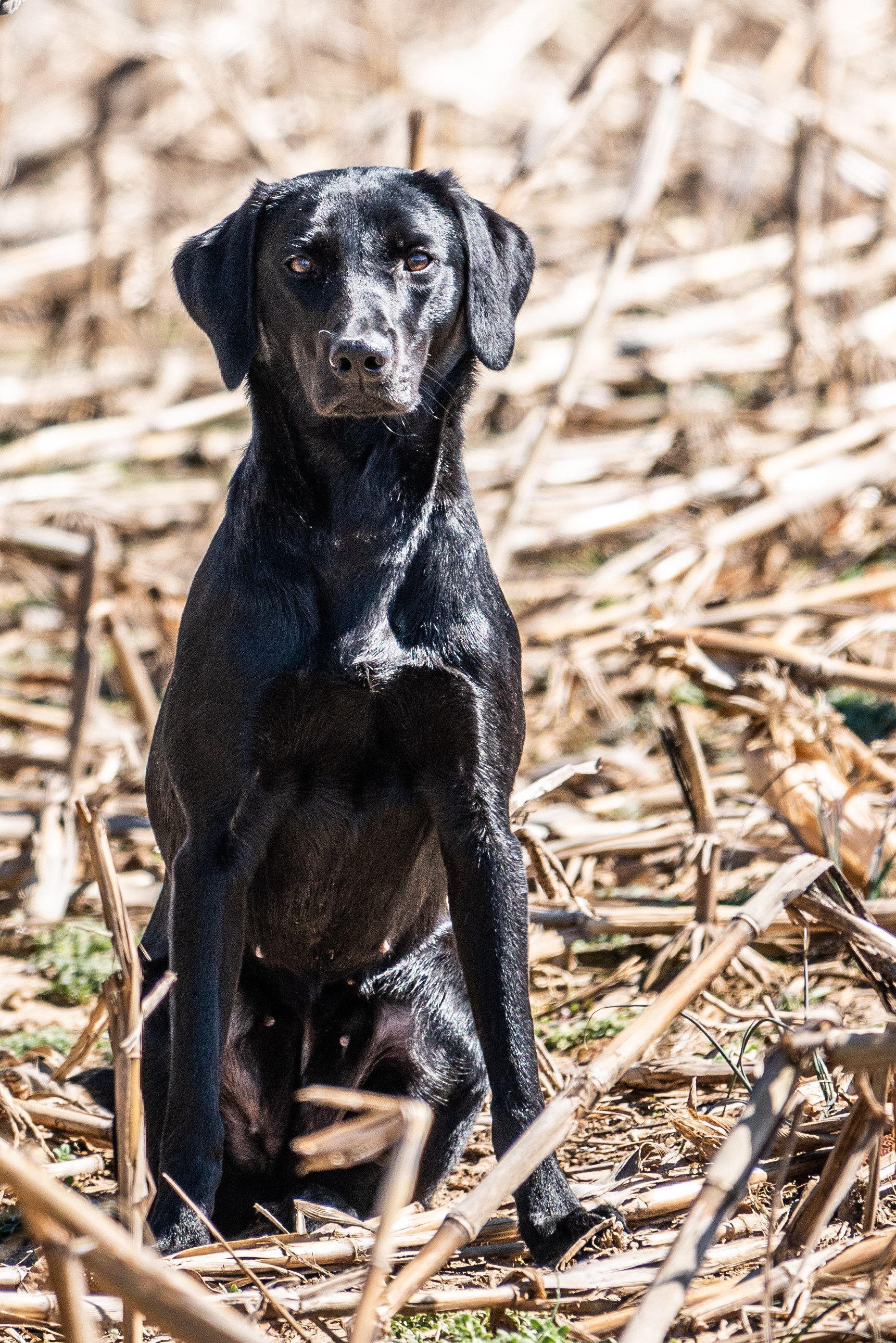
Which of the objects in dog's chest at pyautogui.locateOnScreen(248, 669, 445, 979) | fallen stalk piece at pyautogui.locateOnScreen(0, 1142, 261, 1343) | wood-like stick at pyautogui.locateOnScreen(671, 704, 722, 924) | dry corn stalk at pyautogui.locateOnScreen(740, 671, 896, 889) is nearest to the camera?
fallen stalk piece at pyautogui.locateOnScreen(0, 1142, 261, 1343)

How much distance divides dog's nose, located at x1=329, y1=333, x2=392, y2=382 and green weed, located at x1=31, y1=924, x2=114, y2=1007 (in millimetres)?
1911

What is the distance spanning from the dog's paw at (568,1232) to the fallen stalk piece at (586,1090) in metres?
0.47

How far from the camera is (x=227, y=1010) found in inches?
117

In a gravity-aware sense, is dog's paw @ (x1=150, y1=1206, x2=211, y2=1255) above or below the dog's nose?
below

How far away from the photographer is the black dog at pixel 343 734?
289 centimetres

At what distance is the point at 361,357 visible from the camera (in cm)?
282

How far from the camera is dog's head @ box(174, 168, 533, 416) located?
2951 mm

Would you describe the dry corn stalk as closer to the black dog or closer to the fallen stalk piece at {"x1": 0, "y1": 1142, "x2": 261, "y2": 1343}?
the black dog

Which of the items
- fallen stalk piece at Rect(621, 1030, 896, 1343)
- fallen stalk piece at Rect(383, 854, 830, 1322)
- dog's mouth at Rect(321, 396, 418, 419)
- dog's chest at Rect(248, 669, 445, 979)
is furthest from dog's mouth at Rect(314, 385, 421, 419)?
fallen stalk piece at Rect(621, 1030, 896, 1343)

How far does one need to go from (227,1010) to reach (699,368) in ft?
20.1

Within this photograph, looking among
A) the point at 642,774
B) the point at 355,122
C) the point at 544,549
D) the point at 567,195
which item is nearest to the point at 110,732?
the point at 642,774

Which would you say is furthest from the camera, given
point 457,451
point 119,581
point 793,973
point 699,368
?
point 699,368

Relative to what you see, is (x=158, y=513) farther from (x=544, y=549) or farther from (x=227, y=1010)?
(x=227, y=1010)

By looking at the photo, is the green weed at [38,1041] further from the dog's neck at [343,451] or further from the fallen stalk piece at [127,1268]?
the fallen stalk piece at [127,1268]
